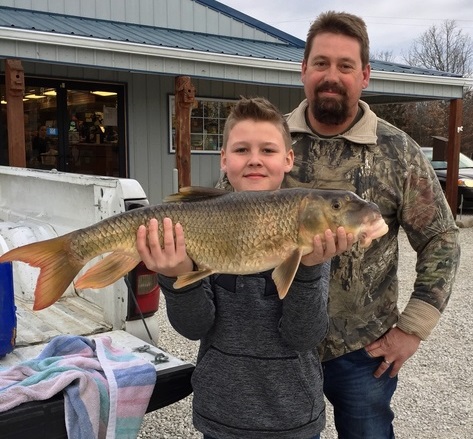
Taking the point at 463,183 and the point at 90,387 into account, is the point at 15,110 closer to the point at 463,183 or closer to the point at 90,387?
the point at 90,387

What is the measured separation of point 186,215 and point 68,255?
41cm

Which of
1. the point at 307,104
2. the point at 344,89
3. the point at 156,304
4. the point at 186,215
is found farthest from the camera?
the point at 156,304

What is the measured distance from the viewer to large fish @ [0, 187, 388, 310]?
188cm

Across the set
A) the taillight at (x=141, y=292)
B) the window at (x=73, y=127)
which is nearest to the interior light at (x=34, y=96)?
the window at (x=73, y=127)

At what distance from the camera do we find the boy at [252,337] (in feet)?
6.97

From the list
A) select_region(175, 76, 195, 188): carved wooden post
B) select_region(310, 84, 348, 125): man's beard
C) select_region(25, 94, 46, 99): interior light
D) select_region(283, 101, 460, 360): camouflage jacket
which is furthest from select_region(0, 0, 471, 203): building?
select_region(283, 101, 460, 360): camouflage jacket

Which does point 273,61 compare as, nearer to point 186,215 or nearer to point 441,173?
point 441,173

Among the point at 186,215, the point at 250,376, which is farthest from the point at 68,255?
the point at 250,376

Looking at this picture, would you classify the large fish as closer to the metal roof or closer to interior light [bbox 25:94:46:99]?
the metal roof

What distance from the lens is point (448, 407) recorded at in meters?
4.48

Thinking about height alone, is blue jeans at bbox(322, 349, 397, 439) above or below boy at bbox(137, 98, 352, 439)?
below

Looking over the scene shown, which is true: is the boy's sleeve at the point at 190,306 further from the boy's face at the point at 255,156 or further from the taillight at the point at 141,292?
the taillight at the point at 141,292

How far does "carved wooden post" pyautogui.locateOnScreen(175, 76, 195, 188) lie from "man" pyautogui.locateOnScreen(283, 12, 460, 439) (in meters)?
7.45

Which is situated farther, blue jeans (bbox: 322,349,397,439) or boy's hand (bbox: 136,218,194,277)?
blue jeans (bbox: 322,349,397,439)
